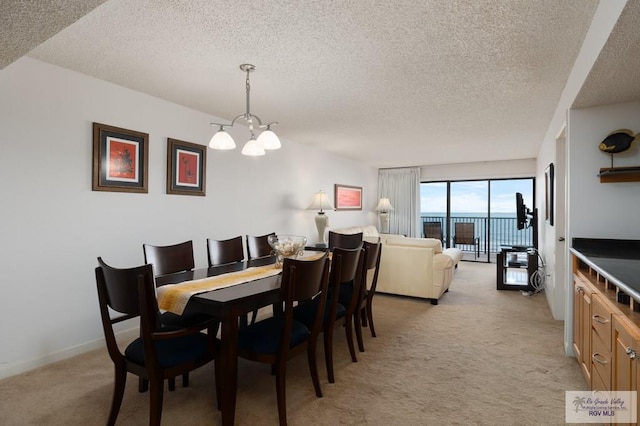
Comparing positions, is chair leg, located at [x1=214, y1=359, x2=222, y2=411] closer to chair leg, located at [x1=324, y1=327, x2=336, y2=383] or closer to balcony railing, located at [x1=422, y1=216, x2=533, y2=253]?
chair leg, located at [x1=324, y1=327, x2=336, y2=383]

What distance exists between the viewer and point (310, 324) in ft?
7.93

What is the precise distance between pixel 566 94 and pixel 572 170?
2.45ft

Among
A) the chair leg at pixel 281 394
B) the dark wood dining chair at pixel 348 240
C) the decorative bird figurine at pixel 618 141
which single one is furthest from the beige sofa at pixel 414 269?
the chair leg at pixel 281 394

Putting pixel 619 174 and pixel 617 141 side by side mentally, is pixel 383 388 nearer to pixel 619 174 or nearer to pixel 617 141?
pixel 619 174

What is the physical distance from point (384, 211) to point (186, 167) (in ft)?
17.7

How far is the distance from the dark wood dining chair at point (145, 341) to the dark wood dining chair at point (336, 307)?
864 mm

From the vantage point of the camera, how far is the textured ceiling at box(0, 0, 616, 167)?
6.37ft

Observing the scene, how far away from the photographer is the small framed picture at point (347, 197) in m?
6.80

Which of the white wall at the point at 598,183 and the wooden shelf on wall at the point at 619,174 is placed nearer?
the wooden shelf on wall at the point at 619,174

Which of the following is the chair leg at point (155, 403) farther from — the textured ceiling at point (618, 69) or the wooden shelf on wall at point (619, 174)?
the wooden shelf on wall at point (619, 174)

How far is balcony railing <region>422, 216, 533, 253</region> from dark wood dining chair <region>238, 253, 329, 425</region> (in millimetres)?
6979

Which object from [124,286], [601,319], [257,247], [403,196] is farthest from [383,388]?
[403,196]

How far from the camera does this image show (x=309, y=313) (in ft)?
8.28

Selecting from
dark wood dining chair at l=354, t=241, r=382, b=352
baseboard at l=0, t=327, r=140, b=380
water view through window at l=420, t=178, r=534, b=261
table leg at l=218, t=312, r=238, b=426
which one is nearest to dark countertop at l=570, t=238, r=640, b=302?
dark wood dining chair at l=354, t=241, r=382, b=352
